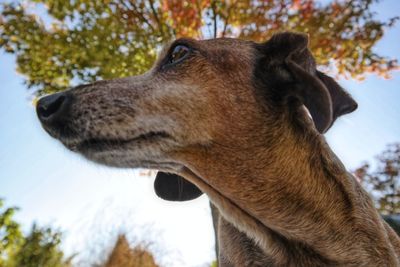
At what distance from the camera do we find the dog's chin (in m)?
2.50

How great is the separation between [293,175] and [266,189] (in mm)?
213

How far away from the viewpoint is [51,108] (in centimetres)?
249

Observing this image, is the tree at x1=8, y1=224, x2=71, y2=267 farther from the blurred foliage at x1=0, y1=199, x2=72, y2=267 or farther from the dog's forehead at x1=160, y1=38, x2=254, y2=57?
the dog's forehead at x1=160, y1=38, x2=254, y2=57

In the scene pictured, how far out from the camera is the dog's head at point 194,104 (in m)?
2.49

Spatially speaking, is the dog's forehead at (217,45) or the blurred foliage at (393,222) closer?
the dog's forehead at (217,45)

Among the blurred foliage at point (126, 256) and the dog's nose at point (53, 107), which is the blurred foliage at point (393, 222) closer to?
the blurred foliage at point (126, 256)

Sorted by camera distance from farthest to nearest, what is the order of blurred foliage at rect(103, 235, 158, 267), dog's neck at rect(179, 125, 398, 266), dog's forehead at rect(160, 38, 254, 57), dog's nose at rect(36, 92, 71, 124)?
blurred foliage at rect(103, 235, 158, 267) → dog's forehead at rect(160, 38, 254, 57) → dog's neck at rect(179, 125, 398, 266) → dog's nose at rect(36, 92, 71, 124)

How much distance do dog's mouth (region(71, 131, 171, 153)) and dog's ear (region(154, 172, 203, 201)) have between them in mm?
1043

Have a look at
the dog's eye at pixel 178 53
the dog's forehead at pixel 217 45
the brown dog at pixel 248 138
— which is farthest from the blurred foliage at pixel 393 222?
the dog's eye at pixel 178 53

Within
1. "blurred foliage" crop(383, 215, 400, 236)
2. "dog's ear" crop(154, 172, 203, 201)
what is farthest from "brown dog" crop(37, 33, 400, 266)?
"blurred foliage" crop(383, 215, 400, 236)

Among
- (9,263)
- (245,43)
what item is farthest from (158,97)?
(9,263)

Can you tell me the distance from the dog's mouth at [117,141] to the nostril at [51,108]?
27cm

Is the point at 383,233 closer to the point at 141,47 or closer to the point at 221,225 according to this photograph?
the point at 221,225

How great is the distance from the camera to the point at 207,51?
2.87 m
